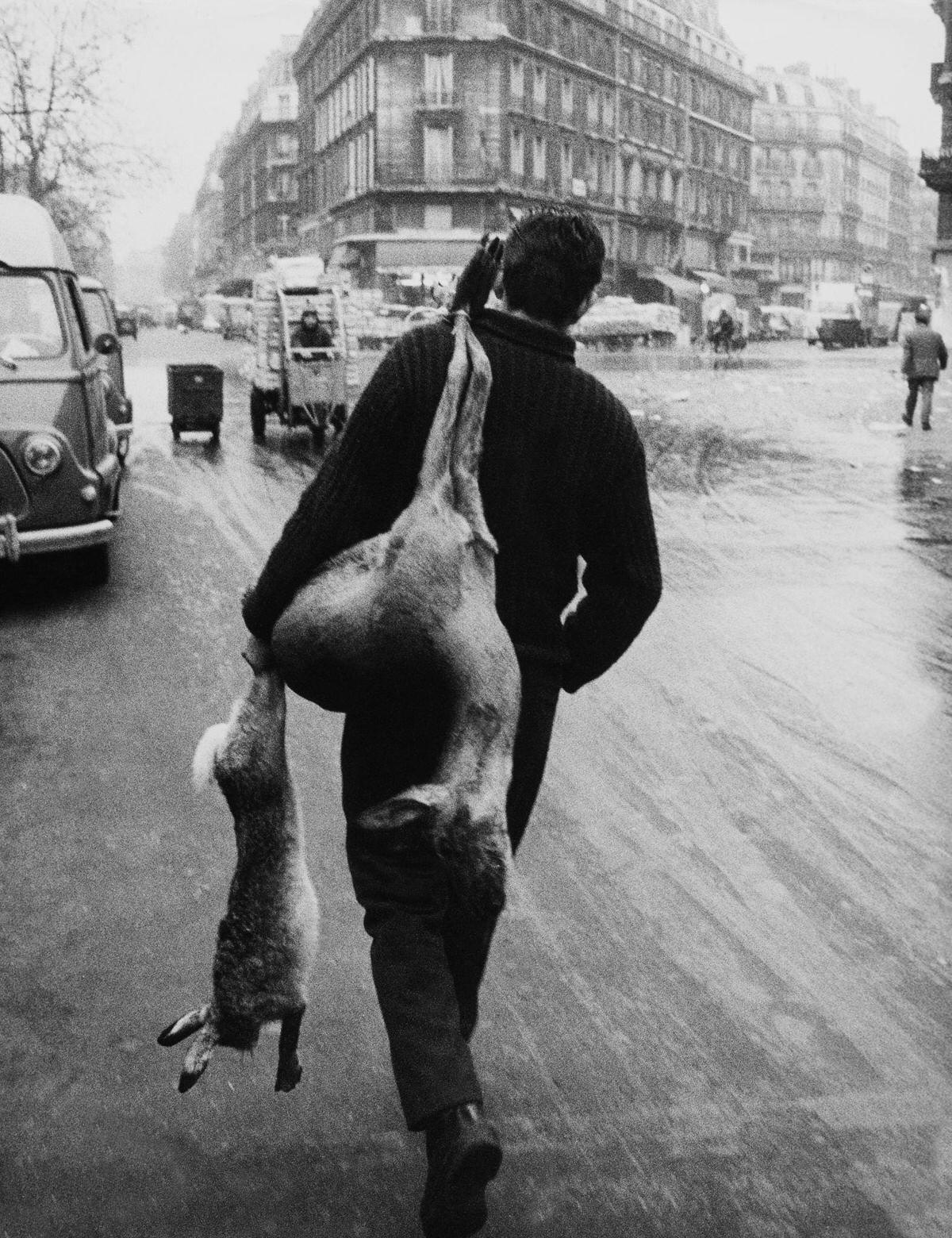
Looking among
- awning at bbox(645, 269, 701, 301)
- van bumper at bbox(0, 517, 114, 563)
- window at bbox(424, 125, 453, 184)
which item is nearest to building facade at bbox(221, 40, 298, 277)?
awning at bbox(645, 269, 701, 301)

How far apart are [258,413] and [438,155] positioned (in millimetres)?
47151

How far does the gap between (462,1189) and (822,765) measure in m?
3.83

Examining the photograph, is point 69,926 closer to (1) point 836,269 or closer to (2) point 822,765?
(2) point 822,765

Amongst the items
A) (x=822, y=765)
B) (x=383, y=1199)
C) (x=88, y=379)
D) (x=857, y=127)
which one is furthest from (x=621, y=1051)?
(x=857, y=127)

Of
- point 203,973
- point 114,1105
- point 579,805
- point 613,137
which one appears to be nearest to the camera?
point 114,1105

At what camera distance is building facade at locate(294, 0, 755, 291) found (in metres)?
65.1

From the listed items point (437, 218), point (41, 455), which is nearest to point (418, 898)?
point (41, 455)

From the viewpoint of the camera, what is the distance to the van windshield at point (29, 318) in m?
10.1

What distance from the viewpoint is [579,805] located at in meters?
5.59

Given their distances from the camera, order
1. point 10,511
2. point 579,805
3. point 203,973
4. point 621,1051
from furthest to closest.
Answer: point 10,511, point 579,805, point 203,973, point 621,1051

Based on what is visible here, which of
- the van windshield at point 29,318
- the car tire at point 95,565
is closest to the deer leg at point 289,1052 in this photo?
the car tire at point 95,565

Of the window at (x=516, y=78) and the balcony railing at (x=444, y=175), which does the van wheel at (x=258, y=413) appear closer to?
the balcony railing at (x=444, y=175)

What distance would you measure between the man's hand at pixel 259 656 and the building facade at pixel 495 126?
190 ft

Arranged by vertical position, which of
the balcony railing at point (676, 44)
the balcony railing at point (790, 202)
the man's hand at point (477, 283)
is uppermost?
the balcony railing at point (676, 44)
